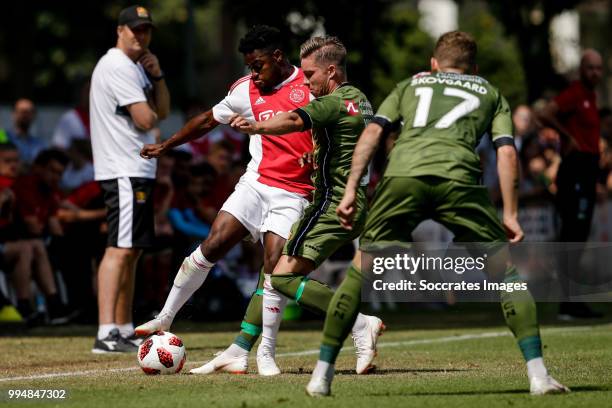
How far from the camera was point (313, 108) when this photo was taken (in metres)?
8.51

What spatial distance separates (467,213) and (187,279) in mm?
2807

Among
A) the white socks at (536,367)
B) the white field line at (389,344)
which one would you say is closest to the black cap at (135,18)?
the white field line at (389,344)

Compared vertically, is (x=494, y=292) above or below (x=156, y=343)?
above

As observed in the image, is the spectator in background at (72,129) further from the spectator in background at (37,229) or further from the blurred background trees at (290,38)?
the blurred background trees at (290,38)

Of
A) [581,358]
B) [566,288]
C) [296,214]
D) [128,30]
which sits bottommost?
[566,288]

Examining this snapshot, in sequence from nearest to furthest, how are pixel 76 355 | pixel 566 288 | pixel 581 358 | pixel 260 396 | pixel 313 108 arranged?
pixel 260 396
pixel 313 108
pixel 581 358
pixel 76 355
pixel 566 288

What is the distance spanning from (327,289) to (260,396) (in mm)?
1446

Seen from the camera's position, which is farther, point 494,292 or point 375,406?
point 494,292

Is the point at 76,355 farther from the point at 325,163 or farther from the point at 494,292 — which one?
the point at 494,292

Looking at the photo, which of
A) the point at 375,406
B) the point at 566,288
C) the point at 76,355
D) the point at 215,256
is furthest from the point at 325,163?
the point at 566,288

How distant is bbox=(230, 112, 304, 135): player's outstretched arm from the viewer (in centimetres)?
818

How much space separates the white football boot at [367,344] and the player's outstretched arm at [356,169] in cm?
186

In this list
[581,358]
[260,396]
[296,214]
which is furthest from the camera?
[581,358]

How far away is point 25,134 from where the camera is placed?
17312 mm
